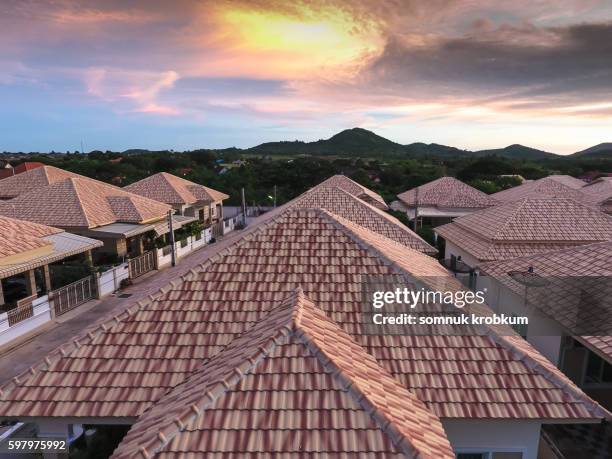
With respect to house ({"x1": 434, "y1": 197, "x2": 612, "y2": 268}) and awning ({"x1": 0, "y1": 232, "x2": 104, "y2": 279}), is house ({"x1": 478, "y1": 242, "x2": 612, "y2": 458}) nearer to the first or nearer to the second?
house ({"x1": 434, "y1": 197, "x2": 612, "y2": 268})

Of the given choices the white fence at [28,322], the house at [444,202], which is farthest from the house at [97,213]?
the house at [444,202]

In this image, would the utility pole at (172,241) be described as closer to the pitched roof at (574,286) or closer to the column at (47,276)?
the column at (47,276)

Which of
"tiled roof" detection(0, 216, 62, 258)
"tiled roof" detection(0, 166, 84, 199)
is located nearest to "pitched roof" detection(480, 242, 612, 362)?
"tiled roof" detection(0, 216, 62, 258)

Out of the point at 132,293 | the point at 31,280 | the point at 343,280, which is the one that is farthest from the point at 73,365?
the point at 132,293

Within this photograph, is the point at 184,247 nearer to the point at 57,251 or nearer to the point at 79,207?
the point at 79,207

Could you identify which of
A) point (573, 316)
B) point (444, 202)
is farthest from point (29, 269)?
point (444, 202)

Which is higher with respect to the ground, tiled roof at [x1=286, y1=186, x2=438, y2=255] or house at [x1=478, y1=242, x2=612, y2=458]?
tiled roof at [x1=286, y1=186, x2=438, y2=255]
